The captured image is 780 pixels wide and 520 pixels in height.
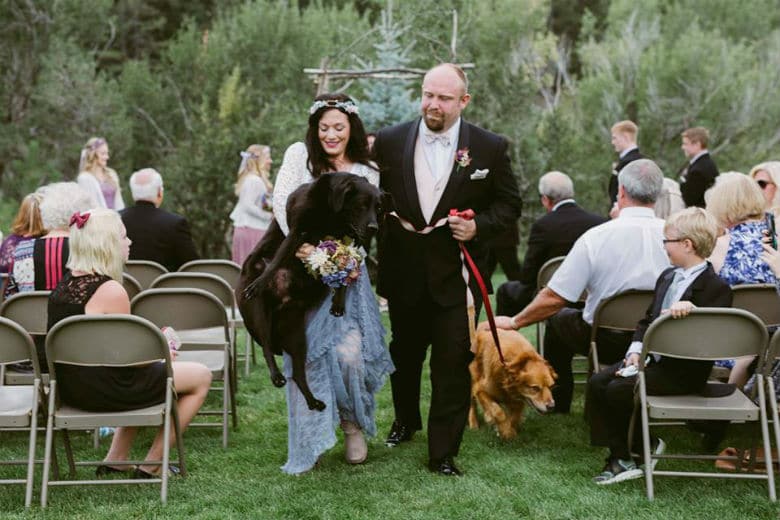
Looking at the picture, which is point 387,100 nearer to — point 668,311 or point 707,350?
point 668,311

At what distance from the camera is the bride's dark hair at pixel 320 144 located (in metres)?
4.66

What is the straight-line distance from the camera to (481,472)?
194 inches

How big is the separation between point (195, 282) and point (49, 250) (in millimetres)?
1030

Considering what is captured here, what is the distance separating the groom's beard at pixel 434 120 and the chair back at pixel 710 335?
1.42 meters

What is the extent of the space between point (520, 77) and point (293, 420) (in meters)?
13.1

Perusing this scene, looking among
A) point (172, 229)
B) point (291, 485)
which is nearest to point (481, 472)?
point (291, 485)

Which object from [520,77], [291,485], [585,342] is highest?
[520,77]

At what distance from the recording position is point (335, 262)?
14.5ft

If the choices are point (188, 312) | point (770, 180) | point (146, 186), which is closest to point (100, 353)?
point (188, 312)

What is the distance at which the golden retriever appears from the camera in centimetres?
555

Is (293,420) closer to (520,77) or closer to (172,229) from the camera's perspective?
(172,229)

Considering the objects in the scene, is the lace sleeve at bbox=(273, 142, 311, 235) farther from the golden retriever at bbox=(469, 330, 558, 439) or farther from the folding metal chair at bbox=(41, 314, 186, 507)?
the golden retriever at bbox=(469, 330, 558, 439)

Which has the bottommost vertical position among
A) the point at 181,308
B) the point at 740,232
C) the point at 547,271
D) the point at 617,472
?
the point at 617,472

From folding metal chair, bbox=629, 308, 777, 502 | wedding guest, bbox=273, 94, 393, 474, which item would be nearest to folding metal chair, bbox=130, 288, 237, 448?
wedding guest, bbox=273, 94, 393, 474
